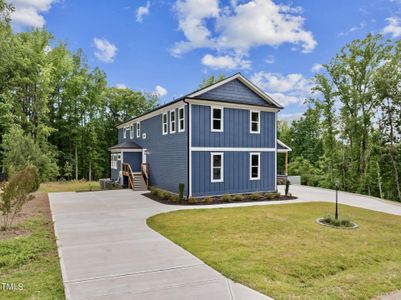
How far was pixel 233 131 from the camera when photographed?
14531 millimetres

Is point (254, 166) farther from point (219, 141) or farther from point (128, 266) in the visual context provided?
point (128, 266)

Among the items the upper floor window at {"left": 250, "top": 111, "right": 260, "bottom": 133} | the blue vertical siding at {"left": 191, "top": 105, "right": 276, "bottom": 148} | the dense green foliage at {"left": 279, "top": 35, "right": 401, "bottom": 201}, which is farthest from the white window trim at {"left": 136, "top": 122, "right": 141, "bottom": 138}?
the dense green foliage at {"left": 279, "top": 35, "right": 401, "bottom": 201}

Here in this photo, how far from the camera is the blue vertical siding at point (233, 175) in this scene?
13.6 meters

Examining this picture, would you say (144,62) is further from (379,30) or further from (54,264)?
(54,264)

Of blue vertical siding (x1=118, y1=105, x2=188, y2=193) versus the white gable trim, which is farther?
the white gable trim

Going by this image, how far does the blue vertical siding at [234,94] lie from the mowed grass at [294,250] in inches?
262

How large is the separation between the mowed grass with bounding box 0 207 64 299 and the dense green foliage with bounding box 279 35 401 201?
24153mm

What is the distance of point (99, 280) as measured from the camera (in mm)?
4410

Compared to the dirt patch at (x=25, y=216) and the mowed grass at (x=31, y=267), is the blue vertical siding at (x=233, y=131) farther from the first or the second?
the mowed grass at (x=31, y=267)

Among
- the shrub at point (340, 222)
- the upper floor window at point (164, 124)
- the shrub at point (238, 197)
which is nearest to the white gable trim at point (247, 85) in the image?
the upper floor window at point (164, 124)

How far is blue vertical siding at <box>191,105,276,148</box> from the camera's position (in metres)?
13.5

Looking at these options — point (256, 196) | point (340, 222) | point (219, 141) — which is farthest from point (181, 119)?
point (340, 222)

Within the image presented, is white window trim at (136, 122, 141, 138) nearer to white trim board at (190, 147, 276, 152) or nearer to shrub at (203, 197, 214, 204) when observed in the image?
white trim board at (190, 147, 276, 152)

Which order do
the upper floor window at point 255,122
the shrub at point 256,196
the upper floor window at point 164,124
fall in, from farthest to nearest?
the upper floor window at point 164,124 < the upper floor window at point 255,122 < the shrub at point 256,196
